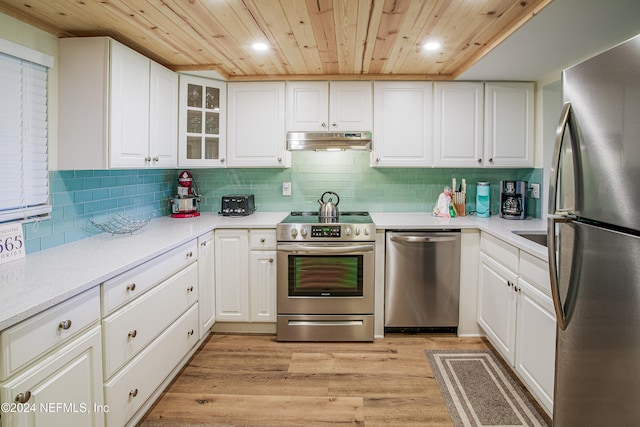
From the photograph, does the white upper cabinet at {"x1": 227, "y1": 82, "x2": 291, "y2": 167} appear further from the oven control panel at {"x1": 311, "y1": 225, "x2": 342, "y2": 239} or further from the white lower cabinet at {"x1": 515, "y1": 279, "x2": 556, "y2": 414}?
the white lower cabinet at {"x1": 515, "y1": 279, "x2": 556, "y2": 414}

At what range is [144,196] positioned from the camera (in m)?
3.26

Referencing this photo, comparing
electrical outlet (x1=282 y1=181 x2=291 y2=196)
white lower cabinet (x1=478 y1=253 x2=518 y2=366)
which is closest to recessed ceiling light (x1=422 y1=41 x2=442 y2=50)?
white lower cabinet (x1=478 y1=253 x2=518 y2=366)

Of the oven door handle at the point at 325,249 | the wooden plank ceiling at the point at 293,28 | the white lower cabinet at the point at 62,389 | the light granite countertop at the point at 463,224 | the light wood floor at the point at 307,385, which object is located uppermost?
the wooden plank ceiling at the point at 293,28

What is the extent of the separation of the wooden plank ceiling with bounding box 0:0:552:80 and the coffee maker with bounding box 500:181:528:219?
1.06 meters

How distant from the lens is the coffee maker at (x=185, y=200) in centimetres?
350

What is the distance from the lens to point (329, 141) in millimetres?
3400

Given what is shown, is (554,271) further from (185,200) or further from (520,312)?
(185,200)

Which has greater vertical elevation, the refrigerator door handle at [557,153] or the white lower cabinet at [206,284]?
the refrigerator door handle at [557,153]

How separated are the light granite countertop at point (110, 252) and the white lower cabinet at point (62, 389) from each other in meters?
0.21

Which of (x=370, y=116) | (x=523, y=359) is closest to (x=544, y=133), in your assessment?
(x=370, y=116)

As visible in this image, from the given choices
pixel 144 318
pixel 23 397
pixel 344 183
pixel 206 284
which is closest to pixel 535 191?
pixel 344 183

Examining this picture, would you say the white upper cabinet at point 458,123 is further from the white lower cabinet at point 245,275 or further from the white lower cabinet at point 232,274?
the white lower cabinet at point 232,274

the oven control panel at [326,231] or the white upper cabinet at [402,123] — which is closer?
the oven control panel at [326,231]

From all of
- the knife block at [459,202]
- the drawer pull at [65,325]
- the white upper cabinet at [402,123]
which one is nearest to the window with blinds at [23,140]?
the drawer pull at [65,325]
